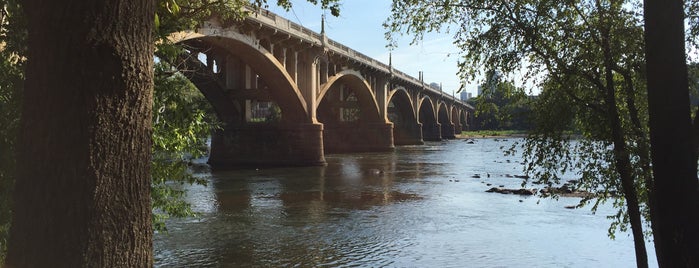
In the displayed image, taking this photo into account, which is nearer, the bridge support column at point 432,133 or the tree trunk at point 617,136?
the tree trunk at point 617,136

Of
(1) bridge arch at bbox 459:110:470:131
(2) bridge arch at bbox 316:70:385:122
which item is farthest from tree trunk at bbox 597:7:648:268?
(1) bridge arch at bbox 459:110:470:131

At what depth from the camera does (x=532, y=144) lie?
26.4ft

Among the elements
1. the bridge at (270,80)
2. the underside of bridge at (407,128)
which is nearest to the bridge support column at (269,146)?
the bridge at (270,80)

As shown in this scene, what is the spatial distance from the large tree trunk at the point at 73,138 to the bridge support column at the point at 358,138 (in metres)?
58.9

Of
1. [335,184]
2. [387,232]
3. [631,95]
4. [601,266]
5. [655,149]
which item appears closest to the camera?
[655,149]

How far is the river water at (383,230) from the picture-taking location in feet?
40.1

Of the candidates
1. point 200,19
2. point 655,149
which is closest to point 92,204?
point 655,149

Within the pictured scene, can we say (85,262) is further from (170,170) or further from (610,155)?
(610,155)

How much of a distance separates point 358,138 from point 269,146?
2226cm

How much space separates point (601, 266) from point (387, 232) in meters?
5.86

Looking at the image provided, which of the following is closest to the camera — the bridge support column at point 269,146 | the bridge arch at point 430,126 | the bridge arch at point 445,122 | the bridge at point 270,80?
the bridge at point 270,80

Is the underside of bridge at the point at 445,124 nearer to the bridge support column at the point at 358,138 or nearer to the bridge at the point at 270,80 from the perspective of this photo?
the bridge support column at the point at 358,138

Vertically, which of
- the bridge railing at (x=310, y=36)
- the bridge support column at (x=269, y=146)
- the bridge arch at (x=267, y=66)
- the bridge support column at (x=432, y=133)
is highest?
the bridge railing at (x=310, y=36)

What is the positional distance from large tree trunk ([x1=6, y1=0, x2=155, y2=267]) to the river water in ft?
22.6
